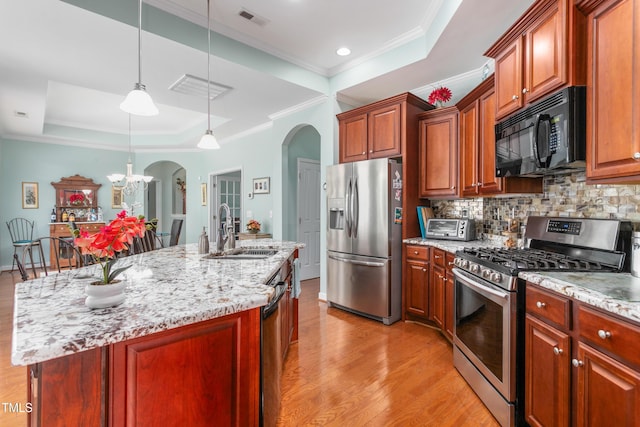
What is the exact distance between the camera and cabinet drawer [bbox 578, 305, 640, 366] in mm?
1133

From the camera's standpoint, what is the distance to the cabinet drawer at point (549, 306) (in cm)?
143

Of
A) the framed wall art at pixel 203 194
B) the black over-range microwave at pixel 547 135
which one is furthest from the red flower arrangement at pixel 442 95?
the framed wall art at pixel 203 194

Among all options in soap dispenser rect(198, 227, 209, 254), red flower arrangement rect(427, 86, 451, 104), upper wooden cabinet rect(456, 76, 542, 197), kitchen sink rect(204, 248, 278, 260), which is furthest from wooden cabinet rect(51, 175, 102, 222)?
upper wooden cabinet rect(456, 76, 542, 197)

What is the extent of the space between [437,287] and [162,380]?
255 cm

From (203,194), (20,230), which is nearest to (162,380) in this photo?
(203,194)

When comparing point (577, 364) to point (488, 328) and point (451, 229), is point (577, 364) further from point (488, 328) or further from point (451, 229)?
point (451, 229)

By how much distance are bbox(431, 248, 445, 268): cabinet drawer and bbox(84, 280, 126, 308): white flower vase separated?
8.46ft

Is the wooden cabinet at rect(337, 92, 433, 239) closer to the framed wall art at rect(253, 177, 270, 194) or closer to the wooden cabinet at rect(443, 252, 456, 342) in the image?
the wooden cabinet at rect(443, 252, 456, 342)

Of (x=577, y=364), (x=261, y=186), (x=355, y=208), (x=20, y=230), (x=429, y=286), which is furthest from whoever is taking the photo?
(x=20, y=230)

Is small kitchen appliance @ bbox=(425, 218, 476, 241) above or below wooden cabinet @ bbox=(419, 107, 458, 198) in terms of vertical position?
below

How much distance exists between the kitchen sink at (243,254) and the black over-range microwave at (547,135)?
6.39 feet

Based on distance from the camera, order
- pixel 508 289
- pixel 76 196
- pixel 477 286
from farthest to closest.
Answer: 1. pixel 76 196
2. pixel 477 286
3. pixel 508 289

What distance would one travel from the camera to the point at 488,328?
1.95 metres

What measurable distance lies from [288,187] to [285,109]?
45.8 inches
